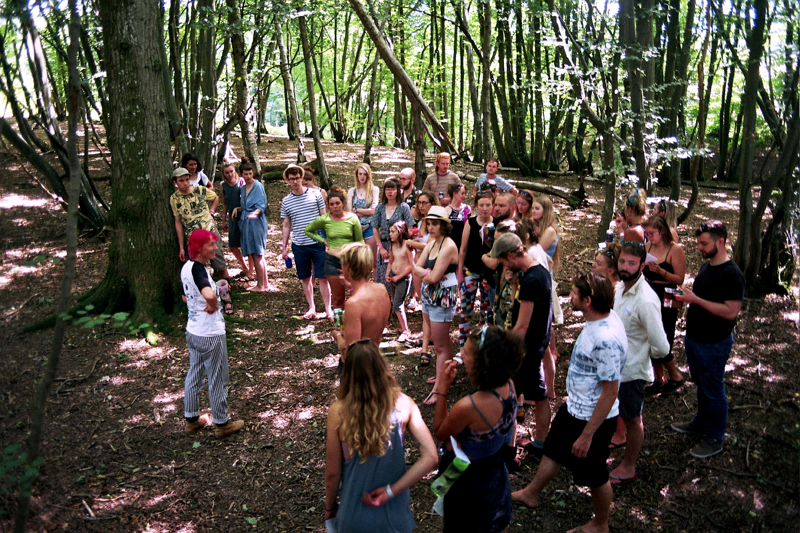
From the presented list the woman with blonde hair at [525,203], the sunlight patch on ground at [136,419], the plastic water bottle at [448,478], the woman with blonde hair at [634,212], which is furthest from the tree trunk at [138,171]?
the woman with blonde hair at [634,212]

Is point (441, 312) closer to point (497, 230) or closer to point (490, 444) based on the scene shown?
point (497, 230)

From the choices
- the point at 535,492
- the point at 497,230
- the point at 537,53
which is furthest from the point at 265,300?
the point at 537,53

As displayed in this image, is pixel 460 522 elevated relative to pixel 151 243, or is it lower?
lower

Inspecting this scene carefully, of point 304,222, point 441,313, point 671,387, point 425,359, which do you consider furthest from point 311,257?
point 671,387

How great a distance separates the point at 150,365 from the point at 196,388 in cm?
159

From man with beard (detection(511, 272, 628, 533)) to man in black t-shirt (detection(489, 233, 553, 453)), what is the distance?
50cm

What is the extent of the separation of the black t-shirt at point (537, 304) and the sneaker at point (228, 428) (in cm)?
262

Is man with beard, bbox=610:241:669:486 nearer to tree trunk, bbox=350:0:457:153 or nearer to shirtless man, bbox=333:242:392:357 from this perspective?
shirtless man, bbox=333:242:392:357

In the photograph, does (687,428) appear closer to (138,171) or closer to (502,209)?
(502,209)

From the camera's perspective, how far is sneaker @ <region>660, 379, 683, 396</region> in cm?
520

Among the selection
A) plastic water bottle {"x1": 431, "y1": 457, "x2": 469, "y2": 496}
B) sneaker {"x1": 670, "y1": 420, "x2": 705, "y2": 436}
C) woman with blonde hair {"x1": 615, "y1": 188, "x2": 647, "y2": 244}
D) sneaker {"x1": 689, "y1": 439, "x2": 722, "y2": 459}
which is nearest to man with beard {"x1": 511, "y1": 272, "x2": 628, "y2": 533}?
plastic water bottle {"x1": 431, "y1": 457, "x2": 469, "y2": 496}

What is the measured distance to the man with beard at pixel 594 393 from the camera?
3.22 meters

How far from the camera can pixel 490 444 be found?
272cm

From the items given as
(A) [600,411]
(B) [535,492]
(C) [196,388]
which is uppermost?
(A) [600,411]
